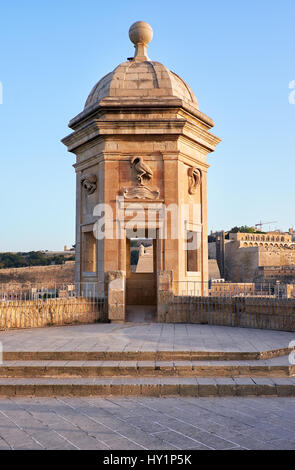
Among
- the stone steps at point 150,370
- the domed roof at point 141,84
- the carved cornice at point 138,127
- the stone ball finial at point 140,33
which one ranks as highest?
the stone ball finial at point 140,33

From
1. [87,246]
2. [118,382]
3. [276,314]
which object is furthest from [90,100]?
[118,382]

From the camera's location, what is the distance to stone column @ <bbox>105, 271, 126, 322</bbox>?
10656 millimetres

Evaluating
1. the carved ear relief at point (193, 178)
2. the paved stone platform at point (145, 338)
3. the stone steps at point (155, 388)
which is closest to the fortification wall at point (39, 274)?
the carved ear relief at point (193, 178)

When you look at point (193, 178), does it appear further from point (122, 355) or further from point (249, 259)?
point (249, 259)

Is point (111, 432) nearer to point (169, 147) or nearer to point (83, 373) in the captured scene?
point (83, 373)

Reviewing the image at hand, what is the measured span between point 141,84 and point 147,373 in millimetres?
9075

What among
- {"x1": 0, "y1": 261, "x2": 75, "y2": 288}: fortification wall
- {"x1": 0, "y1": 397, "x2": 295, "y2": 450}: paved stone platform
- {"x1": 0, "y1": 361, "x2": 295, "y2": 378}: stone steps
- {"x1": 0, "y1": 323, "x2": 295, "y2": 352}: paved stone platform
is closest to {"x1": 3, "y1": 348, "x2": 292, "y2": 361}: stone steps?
{"x1": 0, "y1": 323, "x2": 295, "y2": 352}: paved stone platform

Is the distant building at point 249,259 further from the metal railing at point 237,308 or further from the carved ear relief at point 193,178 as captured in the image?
the metal railing at point 237,308

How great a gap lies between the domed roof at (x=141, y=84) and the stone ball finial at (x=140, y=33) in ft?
2.67

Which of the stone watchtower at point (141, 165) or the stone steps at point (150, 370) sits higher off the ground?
the stone watchtower at point (141, 165)

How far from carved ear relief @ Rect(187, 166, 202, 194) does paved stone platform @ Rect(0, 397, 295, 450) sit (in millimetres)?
8008

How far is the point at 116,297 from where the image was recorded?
10695 mm

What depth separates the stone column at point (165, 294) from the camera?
10.8 meters
